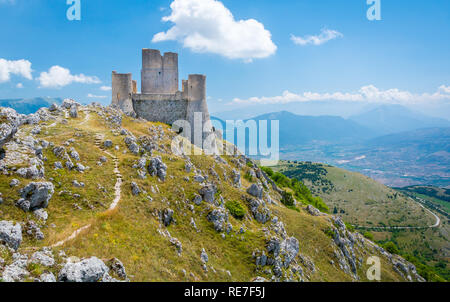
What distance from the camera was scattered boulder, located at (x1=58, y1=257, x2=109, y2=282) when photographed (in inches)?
563

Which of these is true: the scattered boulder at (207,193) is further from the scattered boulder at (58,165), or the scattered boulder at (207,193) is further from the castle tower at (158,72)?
the castle tower at (158,72)

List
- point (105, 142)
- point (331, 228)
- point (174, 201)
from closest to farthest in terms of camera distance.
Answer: point (174, 201) → point (105, 142) → point (331, 228)

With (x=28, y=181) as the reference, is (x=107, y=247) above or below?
below

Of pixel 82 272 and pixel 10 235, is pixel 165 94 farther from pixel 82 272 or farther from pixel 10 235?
pixel 82 272

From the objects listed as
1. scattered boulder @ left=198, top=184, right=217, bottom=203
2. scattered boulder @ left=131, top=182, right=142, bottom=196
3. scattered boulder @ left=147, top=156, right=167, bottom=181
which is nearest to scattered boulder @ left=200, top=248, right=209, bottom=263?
scattered boulder @ left=198, top=184, right=217, bottom=203

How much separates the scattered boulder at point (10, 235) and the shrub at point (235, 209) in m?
27.9

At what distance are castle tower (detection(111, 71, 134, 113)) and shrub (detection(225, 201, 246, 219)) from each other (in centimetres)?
3428

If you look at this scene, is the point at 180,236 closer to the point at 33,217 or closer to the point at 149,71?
the point at 33,217

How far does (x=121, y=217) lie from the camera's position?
80.3ft

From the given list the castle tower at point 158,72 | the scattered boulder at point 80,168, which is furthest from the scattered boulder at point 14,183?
the castle tower at point 158,72

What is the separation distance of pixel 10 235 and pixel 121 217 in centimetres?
933
